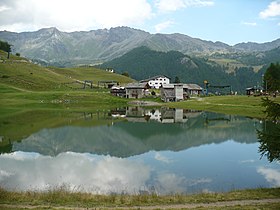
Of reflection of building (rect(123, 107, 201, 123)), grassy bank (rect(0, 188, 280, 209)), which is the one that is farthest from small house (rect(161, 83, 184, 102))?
grassy bank (rect(0, 188, 280, 209))

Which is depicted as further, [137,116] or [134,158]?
[137,116]

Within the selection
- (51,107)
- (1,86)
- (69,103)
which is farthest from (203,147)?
(1,86)

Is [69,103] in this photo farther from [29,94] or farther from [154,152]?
[154,152]

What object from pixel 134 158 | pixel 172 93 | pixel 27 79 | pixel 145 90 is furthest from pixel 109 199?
pixel 27 79

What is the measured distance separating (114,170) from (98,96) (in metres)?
91.5

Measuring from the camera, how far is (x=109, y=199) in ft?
71.2

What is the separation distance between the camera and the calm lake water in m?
27.9

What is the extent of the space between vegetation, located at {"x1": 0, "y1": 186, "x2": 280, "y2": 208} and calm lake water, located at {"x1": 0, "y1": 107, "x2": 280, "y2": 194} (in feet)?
11.2

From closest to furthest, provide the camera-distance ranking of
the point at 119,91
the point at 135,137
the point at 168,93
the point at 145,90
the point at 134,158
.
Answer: the point at 134,158, the point at 135,137, the point at 168,93, the point at 119,91, the point at 145,90

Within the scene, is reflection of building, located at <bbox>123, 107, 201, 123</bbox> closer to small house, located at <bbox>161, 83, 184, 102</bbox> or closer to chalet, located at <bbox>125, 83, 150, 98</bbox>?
small house, located at <bbox>161, 83, 184, 102</bbox>

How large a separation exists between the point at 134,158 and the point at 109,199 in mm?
17814

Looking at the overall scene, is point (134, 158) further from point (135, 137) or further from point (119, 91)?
point (119, 91)

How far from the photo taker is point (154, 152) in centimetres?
4366

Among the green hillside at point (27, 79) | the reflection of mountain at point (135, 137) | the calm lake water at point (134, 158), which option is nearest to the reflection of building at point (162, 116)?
the reflection of mountain at point (135, 137)
